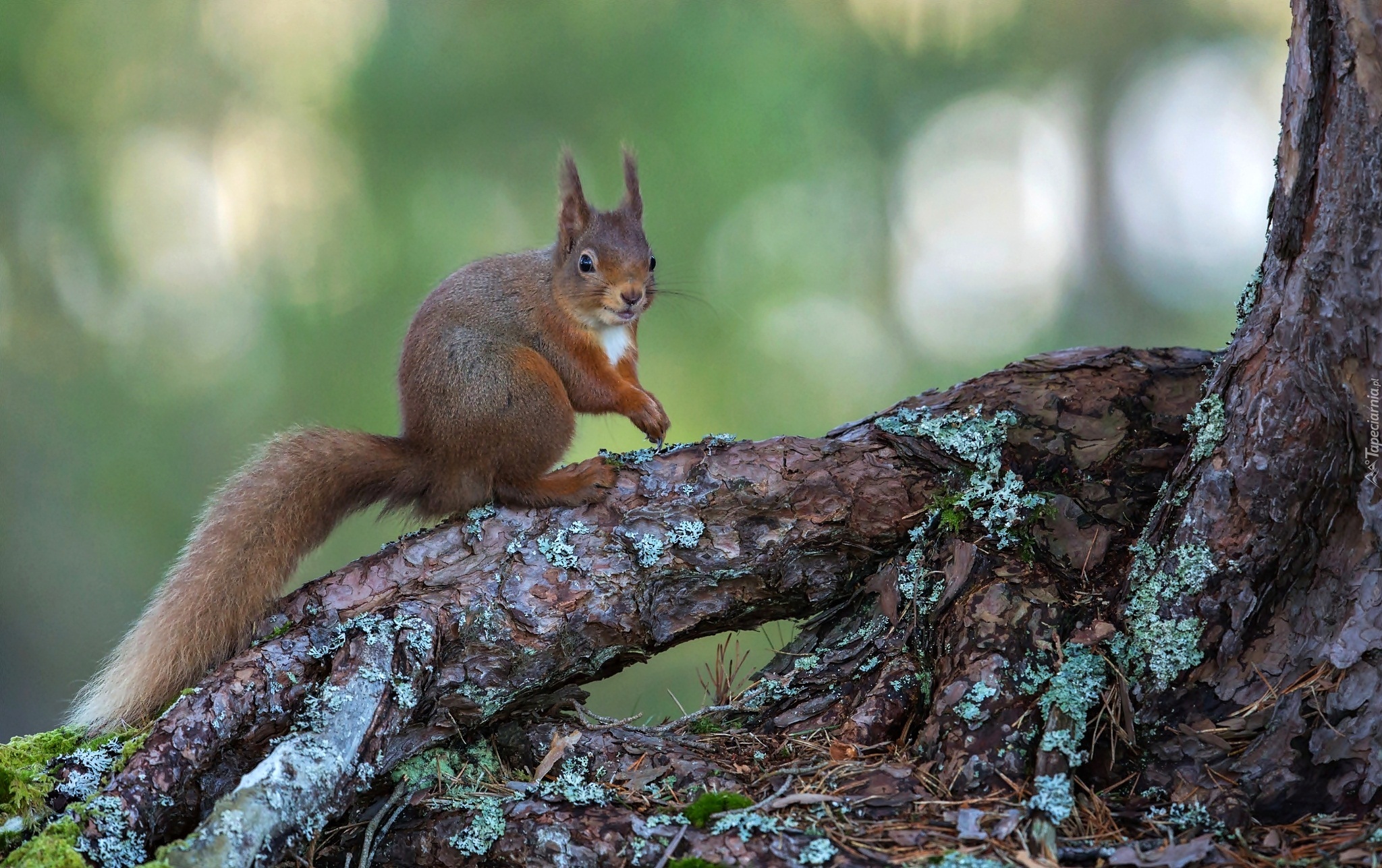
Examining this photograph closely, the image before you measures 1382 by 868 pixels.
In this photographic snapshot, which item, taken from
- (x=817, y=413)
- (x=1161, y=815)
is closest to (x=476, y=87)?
(x=817, y=413)

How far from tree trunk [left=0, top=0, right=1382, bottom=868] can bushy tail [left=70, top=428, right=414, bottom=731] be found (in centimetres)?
12

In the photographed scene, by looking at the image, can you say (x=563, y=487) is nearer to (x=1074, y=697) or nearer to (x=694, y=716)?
(x=694, y=716)

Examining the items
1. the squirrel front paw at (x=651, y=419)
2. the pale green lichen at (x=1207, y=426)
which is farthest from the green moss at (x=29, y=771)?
the pale green lichen at (x=1207, y=426)

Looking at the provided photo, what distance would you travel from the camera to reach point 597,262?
269cm

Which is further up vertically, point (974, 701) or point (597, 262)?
point (597, 262)

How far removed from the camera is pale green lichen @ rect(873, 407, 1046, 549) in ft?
6.59

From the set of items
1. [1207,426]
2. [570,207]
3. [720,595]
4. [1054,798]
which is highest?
[570,207]

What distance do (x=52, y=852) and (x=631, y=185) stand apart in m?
2.06

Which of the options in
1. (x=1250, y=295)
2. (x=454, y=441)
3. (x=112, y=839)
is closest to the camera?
(x=112, y=839)

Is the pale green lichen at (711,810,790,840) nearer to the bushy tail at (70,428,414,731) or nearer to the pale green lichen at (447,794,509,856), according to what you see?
the pale green lichen at (447,794,509,856)

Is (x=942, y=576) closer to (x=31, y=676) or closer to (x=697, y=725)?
(x=697, y=725)

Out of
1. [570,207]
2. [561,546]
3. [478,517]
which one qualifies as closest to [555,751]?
[561,546]

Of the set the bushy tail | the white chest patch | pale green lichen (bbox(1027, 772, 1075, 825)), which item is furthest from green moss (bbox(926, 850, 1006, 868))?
the white chest patch

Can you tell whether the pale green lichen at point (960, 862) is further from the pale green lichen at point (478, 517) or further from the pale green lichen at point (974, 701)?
the pale green lichen at point (478, 517)
